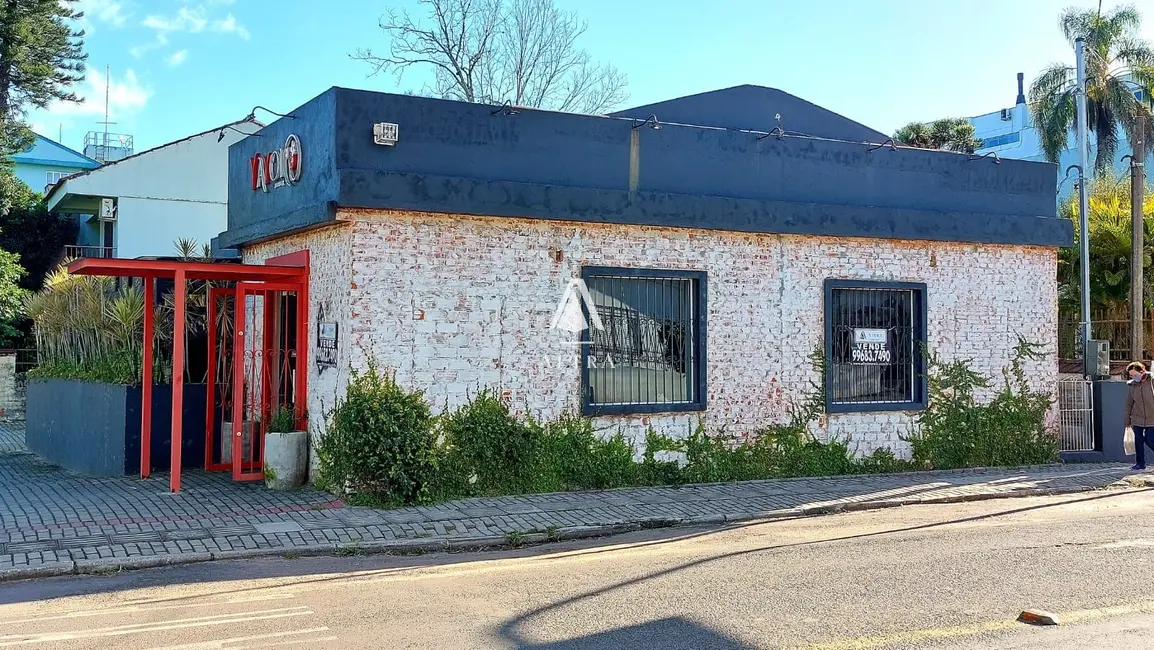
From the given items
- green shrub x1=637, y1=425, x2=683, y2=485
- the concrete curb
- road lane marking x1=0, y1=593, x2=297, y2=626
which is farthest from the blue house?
road lane marking x1=0, y1=593, x2=297, y2=626

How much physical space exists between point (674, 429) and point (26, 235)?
1100 inches

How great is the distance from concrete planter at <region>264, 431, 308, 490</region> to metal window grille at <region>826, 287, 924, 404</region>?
22.6 ft

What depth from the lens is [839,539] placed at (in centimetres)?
953

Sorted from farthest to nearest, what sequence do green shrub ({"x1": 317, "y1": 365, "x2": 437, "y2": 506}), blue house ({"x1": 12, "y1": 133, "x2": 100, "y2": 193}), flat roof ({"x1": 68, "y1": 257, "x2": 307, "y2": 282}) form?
1. blue house ({"x1": 12, "y1": 133, "x2": 100, "y2": 193})
2. flat roof ({"x1": 68, "y1": 257, "x2": 307, "y2": 282})
3. green shrub ({"x1": 317, "y1": 365, "x2": 437, "y2": 506})

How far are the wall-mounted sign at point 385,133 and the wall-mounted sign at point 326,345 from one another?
6.85 ft

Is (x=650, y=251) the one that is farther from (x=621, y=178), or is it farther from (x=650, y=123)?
(x=650, y=123)

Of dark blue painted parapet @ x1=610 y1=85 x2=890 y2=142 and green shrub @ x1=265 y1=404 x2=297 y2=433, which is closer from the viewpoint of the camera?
green shrub @ x1=265 y1=404 x2=297 y2=433

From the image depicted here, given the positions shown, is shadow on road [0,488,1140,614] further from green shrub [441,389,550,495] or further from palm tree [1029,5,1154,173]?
palm tree [1029,5,1154,173]

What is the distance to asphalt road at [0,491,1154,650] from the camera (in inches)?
242

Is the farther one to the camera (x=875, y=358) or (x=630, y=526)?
(x=875, y=358)

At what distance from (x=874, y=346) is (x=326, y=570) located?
865 cm

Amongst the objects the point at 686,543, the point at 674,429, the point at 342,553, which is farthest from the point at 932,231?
the point at 342,553

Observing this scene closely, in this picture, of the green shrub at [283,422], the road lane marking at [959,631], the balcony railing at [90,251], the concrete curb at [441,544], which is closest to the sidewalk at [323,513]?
the concrete curb at [441,544]

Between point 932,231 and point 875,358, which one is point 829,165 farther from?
point 875,358
